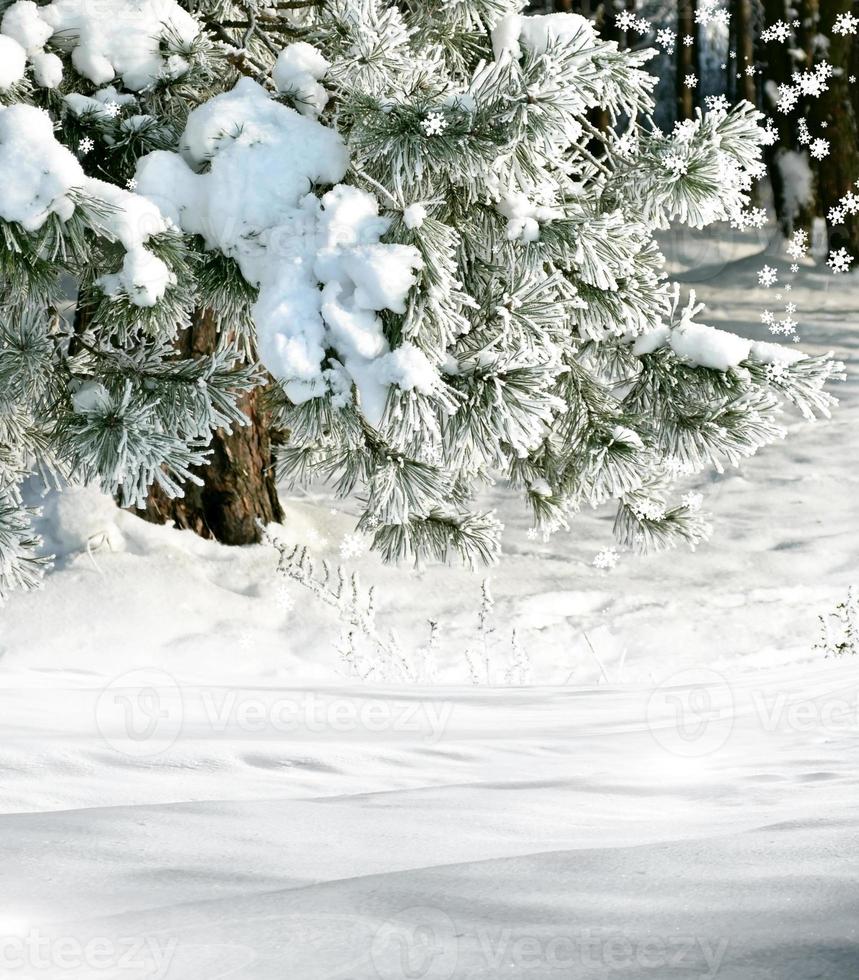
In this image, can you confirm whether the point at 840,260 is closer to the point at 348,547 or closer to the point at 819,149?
the point at 819,149

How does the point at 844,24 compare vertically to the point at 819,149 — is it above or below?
above

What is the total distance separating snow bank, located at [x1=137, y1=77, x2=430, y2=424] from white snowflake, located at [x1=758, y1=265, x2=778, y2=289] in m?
8.53

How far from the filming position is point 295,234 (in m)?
2.65

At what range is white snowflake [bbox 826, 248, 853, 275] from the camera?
1051cm

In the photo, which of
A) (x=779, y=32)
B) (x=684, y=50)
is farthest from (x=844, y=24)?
(x=684, y=50)

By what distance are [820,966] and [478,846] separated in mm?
865

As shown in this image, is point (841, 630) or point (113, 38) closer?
point (113, 38)

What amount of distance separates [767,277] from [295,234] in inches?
352

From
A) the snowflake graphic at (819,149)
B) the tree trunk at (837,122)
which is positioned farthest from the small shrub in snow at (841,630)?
the tree trunk at (837,122)

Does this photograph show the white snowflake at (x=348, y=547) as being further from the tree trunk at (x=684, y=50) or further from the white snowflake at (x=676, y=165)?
the tree trunk at (x=684, y=50)

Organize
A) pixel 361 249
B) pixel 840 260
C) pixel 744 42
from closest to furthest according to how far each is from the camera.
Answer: pixel 361 249 → pixel 840 260 → pixel 744 42

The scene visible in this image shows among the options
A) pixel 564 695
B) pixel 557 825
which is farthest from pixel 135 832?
pixel 564 695

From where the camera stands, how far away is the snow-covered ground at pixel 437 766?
125 centimetres

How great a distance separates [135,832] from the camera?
1899 mm
